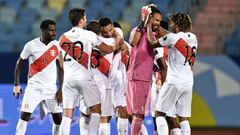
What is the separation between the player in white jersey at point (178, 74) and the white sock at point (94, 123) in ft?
2.74

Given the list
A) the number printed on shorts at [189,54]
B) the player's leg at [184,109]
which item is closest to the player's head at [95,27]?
the number printed on shorts at [189,54]

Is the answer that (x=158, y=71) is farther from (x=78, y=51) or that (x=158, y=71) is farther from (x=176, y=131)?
(x=78, y=51)

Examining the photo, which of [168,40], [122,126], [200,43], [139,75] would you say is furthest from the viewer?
[200,43]

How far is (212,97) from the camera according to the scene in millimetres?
15344

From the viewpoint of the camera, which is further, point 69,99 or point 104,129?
point 104,129

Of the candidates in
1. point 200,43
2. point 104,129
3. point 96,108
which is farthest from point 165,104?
point 200,43

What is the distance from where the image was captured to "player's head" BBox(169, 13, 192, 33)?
1006 centimetres

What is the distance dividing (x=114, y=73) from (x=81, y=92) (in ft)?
3.99

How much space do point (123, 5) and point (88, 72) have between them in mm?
9036

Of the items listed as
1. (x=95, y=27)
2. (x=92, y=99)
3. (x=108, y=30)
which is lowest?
(x=92, y=99)

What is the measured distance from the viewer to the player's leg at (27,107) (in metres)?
11.1

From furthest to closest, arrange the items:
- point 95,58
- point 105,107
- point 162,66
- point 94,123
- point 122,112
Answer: point 122,112 → point 95,58 → point 105,107 → point 162,66 → point 94,123

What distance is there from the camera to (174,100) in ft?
33.2

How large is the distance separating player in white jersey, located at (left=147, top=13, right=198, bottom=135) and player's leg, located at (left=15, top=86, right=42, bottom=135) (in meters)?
2.12
